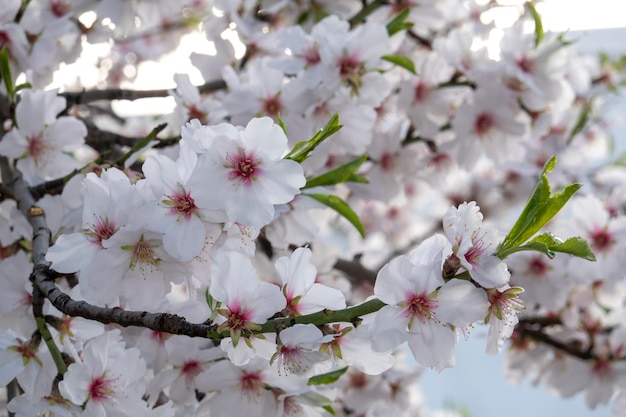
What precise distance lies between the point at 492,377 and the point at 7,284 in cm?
331

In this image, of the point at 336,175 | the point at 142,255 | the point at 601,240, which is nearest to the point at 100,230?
the point at 142,255

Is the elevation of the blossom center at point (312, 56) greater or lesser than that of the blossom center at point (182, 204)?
lesser

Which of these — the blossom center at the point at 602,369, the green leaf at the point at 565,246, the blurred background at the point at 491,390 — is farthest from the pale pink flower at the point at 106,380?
the blurred background at the point at 491,390

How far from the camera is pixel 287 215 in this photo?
0.85 meters

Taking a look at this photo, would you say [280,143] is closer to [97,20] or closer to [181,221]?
[181,221]

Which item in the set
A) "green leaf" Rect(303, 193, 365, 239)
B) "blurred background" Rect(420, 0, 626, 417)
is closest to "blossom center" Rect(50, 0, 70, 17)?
"green leaf" Rect(303, 193, 365, 239)

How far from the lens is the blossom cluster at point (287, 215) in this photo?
57cm

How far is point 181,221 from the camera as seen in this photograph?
22.8 inches

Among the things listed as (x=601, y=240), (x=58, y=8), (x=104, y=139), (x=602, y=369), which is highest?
(x=58, y=8)

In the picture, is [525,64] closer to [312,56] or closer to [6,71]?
[312,56]

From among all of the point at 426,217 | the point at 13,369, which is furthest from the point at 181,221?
the point at 426,217

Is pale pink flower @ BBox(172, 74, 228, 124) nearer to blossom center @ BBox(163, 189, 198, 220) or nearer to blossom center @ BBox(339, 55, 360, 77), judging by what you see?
blossom center @ BBox(339, 55, 360, 77)

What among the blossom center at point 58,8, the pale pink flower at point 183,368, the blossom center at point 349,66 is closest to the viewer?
the pale pink flower at point 183,368

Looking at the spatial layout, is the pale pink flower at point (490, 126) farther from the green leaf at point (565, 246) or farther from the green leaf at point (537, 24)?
the green leaf at point (565, 246)
